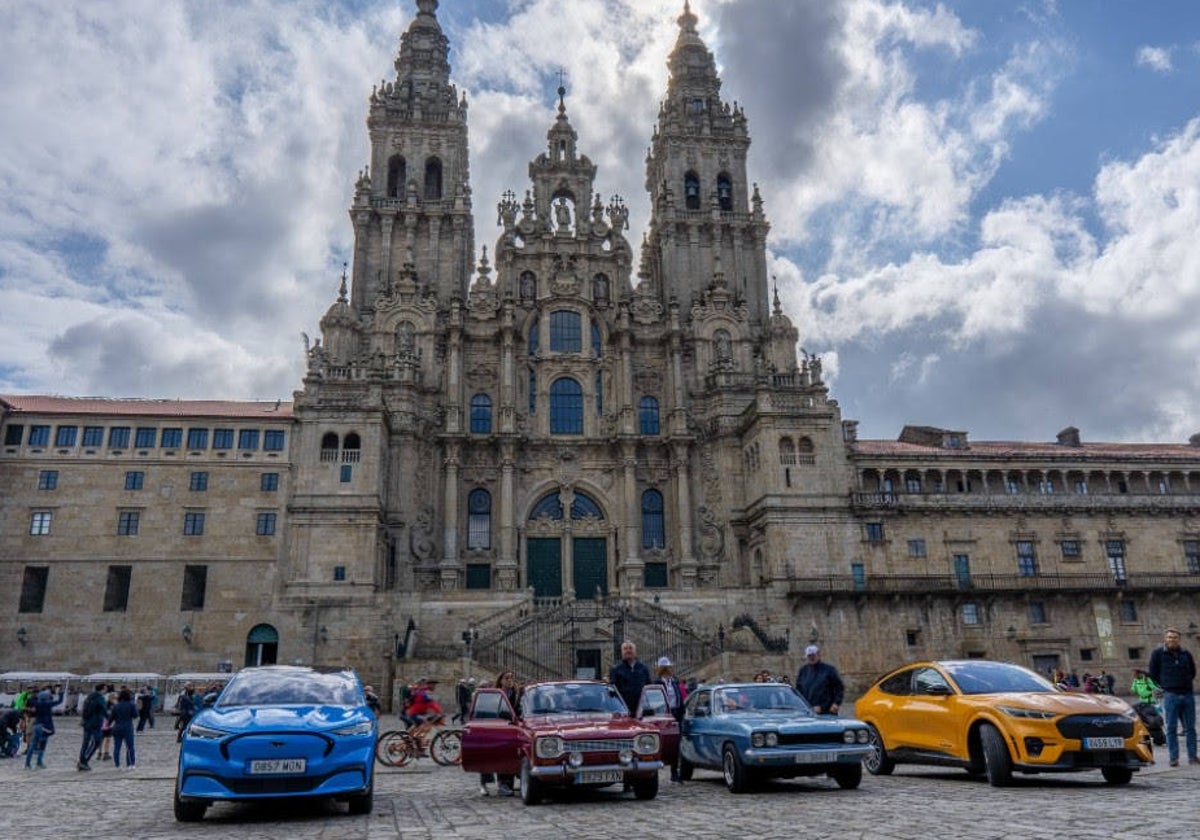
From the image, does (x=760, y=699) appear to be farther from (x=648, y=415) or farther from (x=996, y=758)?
(x=648, y=415)

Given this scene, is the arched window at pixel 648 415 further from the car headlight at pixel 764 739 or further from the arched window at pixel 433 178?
the car headlight at pixel 764 739

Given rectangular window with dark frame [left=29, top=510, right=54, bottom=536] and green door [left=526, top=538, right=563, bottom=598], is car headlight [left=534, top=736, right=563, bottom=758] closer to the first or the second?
green door [left=526, top=538, right=563, bottom=598]

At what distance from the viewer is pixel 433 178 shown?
5419cm

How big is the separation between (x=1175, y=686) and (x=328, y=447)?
35328 mm

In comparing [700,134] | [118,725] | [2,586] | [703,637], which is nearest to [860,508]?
[703,637]

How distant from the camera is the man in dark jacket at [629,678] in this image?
14438 mm

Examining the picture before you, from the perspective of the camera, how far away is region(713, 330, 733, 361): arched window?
50.3 meters

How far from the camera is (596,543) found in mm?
46812

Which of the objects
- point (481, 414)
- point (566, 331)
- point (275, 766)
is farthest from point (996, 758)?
point (566, 331)

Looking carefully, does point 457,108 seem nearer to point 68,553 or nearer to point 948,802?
point 68,553

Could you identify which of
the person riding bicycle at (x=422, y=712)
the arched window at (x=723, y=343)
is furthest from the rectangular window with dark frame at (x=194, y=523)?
the arched window at (x=723, y=343)

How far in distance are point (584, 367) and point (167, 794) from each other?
3723cm

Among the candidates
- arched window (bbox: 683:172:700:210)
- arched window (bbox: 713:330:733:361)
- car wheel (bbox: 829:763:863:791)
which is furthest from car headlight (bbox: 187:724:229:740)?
arched window (bbox: 683:172:700:210)

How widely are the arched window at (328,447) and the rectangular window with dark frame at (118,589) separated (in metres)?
9.36
